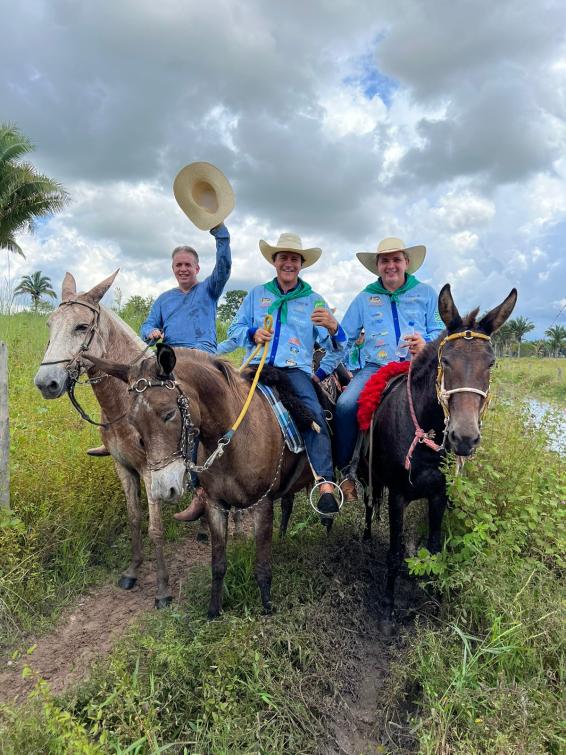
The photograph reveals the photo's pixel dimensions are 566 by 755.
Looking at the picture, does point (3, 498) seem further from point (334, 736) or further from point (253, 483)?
point (334, 736)

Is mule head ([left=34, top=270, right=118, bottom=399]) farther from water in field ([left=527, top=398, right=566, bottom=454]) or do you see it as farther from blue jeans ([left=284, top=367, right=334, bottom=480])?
water in field ([left=527, top=398, right=566, bottom=454])

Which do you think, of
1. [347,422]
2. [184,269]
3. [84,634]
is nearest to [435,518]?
[347,422]

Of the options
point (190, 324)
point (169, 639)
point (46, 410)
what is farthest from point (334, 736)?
point (46, 410)

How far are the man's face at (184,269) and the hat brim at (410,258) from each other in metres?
1.79

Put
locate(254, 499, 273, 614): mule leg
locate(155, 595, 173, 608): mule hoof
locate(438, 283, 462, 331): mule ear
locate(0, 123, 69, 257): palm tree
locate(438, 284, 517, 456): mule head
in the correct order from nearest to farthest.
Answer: locate(438, 284, 517, 456): mule head → locate(438, 283, 462, 331): mule ear → locate(254, 499, 273, 614): mule leg → locate(155, 595, 173, 608): mule hoof → locate(0, 123, 69, 257): palm tree

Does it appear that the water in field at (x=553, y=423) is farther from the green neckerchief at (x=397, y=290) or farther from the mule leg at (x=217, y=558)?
the mule leg at (x=217, y=558)

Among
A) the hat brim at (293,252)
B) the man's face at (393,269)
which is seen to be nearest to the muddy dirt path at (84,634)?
the hat brim at (293,252)

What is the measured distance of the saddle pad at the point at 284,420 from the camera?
371cm

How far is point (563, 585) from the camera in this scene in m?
→ 3.46

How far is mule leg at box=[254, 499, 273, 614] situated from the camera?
11.5 ft

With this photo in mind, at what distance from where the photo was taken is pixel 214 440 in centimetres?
318

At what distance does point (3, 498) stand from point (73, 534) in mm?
690

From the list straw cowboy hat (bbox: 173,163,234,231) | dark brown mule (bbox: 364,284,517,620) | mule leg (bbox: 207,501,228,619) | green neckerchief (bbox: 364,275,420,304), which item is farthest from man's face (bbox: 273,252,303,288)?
mule leg (bbox: 207,501,228,619)

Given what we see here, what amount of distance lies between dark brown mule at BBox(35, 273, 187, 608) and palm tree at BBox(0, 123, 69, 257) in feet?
66.8
